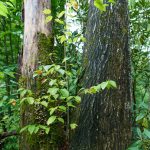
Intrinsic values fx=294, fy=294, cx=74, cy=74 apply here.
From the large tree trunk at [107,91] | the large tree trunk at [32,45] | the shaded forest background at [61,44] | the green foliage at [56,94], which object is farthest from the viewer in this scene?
the shaded forest background at [61,44]

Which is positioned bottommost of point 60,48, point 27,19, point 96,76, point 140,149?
point 140,149

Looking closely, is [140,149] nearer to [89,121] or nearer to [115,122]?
[115,122]

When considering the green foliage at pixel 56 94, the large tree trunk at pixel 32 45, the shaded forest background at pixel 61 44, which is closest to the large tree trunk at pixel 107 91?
the green foliage at pixel 56 94

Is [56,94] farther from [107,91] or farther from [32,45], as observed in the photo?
[32,45]

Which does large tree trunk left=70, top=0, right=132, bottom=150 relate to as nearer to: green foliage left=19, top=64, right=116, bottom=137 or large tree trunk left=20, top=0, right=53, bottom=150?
green foliage left=19, top=64, right=116, bottom=137

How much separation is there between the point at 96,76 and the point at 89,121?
17.2 inches


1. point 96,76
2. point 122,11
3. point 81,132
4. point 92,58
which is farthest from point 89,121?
point 122,11

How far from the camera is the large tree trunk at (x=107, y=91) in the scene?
9.11ft

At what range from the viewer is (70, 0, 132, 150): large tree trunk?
9.11 ft

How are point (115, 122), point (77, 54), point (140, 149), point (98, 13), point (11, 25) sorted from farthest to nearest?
point (11, 25) → point (77, 54) → point (98, 13) → point (115, 122) → point (140, 149)

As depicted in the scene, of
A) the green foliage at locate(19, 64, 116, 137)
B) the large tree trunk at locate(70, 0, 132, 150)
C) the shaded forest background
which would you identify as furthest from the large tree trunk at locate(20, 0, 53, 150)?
the shaded forest background

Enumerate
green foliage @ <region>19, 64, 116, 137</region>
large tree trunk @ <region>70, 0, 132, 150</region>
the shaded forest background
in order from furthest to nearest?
1. the shaded forest background
2. large tree trunk @ <region>70, 0, 132, 150</region>
3. green foliage @ <region>19, 64, 116, 137</region>

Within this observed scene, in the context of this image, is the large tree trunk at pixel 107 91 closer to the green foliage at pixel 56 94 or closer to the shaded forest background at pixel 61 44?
the green foliage at pixel 56 94

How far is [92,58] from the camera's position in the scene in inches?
115
